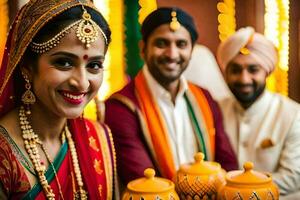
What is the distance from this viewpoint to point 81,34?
956 mm

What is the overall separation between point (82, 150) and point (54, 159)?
0.27 feet

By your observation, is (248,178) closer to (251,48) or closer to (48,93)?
(48,93)

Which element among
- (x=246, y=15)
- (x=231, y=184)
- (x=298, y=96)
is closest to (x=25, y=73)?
(x=231, y=184)

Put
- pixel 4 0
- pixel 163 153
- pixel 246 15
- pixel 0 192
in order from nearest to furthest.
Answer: pixel 0 192, pixel 163 153, pixel 4 0, pixel 246 15

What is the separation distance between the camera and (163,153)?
1388 mm

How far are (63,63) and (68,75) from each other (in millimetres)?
29

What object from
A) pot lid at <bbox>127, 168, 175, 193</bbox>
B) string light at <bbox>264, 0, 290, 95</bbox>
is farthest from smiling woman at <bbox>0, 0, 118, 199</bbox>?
string light at <bbox>264, 0, 290, 95</bbox>

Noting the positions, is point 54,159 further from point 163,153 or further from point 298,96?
point 298,96

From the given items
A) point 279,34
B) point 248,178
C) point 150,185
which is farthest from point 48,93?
point 279,34

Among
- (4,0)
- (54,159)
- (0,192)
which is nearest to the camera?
(0,192)

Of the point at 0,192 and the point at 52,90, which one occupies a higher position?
the point at 52,90

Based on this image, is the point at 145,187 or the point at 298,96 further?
the point at 298,96

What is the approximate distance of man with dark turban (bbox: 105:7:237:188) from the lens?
53.6 inches

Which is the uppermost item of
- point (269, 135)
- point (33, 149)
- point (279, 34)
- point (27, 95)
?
point (279, 34)
